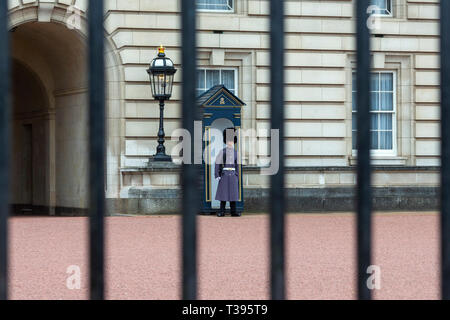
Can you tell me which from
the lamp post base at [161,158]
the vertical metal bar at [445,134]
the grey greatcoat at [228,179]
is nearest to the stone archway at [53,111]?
the lamp post base at [161,158]

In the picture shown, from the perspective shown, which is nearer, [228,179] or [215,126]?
[228,179]

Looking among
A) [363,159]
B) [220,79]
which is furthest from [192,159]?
[220,79]

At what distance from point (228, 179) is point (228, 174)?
10 cm

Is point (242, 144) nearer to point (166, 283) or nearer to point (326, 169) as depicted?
point (326, 169)

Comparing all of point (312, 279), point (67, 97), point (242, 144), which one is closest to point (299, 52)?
point (242, 144)

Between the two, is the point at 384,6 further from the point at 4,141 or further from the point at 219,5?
the point at 4,141

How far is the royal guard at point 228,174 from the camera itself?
15.3 meters

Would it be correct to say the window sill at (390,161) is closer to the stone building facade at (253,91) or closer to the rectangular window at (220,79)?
the stone building facade at (253,91)

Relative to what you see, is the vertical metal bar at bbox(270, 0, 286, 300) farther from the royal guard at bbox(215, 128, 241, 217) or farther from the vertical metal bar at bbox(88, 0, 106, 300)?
the royal guard at bbox(215, 128, 241, 217)

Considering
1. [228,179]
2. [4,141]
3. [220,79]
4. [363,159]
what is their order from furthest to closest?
[220,79] < [228,179] < [363,159] < [4,141]

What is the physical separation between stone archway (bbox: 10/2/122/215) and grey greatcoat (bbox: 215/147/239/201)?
2.23 metres

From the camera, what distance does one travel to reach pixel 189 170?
1.43 meters

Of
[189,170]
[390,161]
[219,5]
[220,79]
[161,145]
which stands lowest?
[390,161]

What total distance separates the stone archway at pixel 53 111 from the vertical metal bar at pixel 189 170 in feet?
47.7
